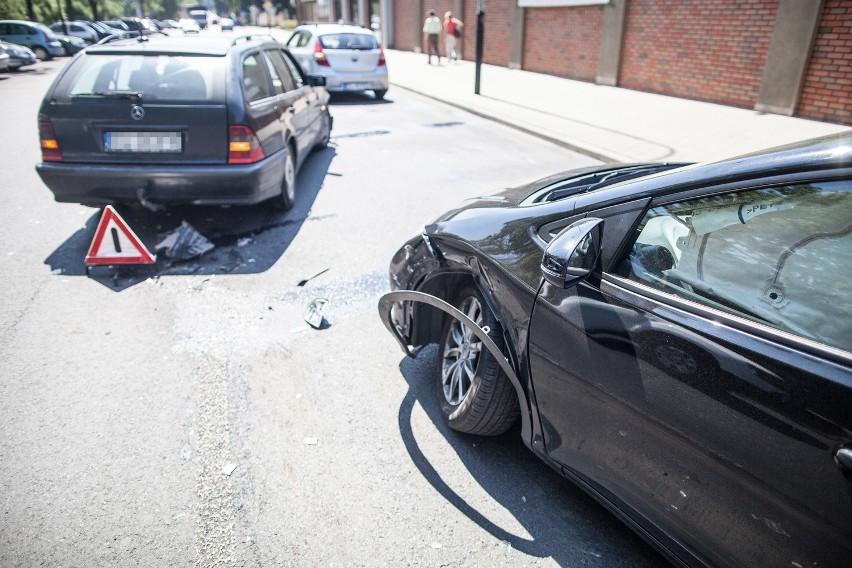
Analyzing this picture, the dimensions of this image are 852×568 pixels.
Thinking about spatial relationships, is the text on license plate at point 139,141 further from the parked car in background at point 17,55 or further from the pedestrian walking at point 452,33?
the parked car in background at point 17,55

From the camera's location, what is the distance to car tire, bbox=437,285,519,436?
2.57 metres

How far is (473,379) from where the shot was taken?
2.71 metres

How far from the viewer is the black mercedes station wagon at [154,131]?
4.84 metres

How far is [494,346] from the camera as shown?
2.43 m

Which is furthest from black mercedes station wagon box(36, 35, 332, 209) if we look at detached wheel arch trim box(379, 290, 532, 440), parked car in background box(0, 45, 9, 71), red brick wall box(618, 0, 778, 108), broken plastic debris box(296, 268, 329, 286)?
parked car in background box(0, 45, 9, 71)

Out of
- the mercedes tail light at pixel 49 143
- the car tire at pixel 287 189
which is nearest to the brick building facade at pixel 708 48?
the car tire at pixel 287 189

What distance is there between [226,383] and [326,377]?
0.57 metres

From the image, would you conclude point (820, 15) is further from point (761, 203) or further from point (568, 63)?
point (761, 203)

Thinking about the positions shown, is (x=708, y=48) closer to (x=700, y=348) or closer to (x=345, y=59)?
(x=345, y=59)

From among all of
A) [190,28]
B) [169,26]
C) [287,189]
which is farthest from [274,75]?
[169,26]

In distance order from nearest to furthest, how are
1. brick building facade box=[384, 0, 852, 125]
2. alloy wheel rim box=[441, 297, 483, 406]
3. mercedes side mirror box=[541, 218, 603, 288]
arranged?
mercedes side mirror box=[541, 218, 603, 288] < alloy wheel rim box=[441, 297, 483, 406] < brick building facade box=[384, 0, 852, 125]

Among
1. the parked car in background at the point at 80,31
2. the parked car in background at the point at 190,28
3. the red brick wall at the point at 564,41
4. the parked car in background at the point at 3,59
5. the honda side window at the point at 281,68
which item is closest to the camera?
the honda side window at the point at 281,68

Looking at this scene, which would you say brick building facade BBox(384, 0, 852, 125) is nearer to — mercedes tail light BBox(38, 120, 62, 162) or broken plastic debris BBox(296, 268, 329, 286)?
broken plastic debris BBox(296, 268, 329, 286)

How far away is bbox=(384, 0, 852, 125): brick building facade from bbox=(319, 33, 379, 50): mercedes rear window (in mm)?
6226
